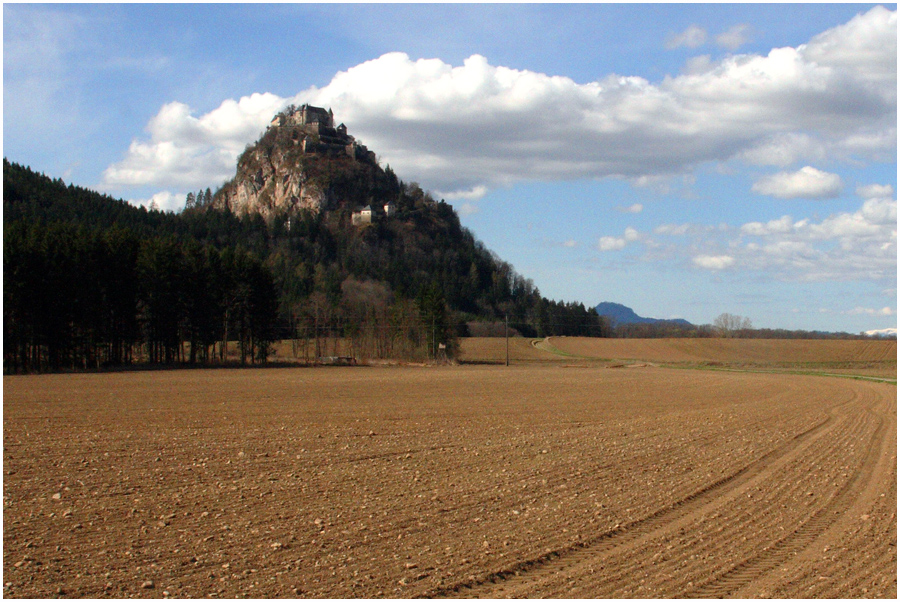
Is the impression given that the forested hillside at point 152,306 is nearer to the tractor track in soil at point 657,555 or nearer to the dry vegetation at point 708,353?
the dry vegetation at point 708,353

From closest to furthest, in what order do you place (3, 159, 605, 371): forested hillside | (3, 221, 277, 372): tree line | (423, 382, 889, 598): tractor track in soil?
(423, 382, 889, 598): tractor track in soil → (3, 221, 277, 372): tree line → (3, 159, 605, 371): forested hillside

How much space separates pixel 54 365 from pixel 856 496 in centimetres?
6411

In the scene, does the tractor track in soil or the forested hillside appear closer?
the tractor track in soil

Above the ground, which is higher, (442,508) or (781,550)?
(442,508)

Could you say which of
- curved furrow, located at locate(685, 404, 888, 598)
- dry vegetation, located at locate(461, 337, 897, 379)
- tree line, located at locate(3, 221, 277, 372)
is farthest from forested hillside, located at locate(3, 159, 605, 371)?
curved furrow, located at locate(685, 404, 888, 598)

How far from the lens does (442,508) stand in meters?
11.2

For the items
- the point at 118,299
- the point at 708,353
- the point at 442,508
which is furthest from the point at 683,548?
the point at 708,353

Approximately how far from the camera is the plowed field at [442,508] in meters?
8.19

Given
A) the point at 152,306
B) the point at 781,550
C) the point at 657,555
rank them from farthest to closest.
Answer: the point at 152,306 < the point at 781,550 < the point at 657,555

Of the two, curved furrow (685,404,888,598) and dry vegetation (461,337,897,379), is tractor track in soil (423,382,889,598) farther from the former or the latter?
dry vegetation (461,337,897,379)

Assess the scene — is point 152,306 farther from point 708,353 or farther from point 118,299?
point 708,353

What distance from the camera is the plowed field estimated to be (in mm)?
8188

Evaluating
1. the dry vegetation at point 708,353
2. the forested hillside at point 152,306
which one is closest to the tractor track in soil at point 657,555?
the forested hillside at point 152,306

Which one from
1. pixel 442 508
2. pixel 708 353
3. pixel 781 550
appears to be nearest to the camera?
pixel 781 550
